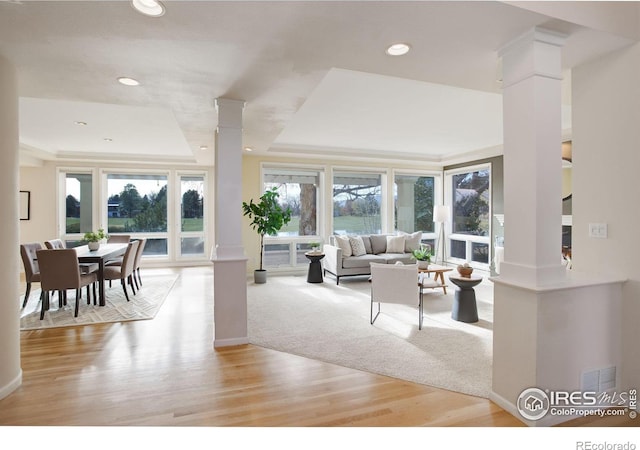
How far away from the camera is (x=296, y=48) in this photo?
2373 millimetres

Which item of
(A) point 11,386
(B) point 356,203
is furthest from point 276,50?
(B) point 356,203

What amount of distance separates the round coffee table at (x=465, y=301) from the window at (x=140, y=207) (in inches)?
273

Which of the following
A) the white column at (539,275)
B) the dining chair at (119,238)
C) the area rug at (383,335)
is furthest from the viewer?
the dining chair at (119,238)

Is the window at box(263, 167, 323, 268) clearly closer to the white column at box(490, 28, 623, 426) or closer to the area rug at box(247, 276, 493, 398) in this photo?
the area rug at box(247, 276, 493, 398)

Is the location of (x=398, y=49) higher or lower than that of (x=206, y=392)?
higher

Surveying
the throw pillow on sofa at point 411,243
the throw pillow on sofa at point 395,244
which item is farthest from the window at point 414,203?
the throw pillow on sofa at point 395,244

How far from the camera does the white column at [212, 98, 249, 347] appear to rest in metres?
3.41

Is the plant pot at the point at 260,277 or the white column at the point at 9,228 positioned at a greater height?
the white column at the point at 9,228

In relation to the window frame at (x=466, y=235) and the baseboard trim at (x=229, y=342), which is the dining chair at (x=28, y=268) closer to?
the baseboard trim at (x=229, y=342)

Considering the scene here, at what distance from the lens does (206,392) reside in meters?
2.50

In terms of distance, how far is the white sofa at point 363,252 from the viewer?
21.6ft

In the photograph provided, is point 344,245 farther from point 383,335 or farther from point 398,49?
point 398,49

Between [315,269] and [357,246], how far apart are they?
1.00 metres

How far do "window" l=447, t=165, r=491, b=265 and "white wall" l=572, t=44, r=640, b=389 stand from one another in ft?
17.3
